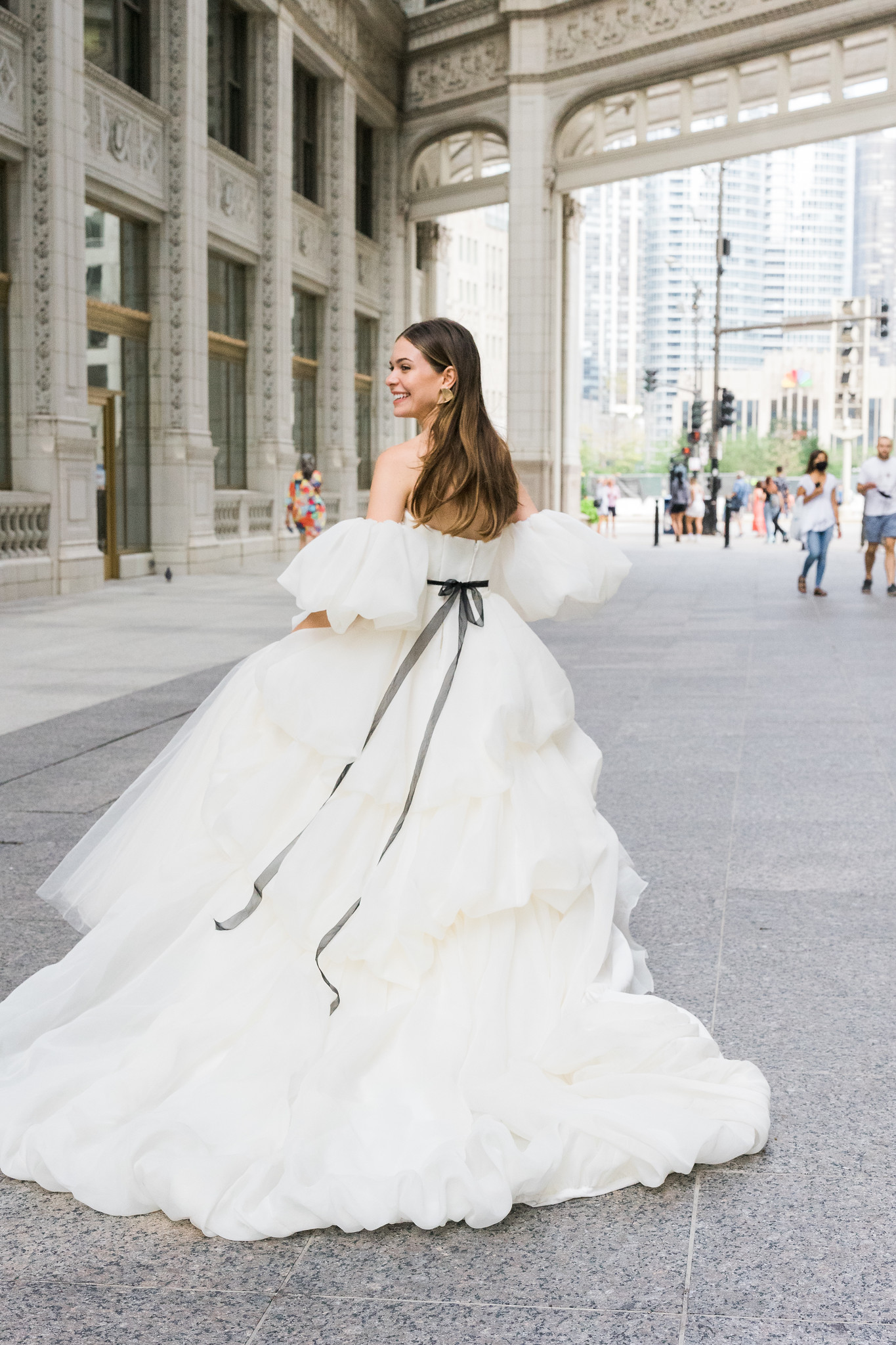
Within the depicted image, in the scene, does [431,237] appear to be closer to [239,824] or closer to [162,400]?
[162,400]

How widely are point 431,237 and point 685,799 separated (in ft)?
103

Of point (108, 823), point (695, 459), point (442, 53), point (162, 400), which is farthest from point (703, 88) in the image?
point (108, 823)

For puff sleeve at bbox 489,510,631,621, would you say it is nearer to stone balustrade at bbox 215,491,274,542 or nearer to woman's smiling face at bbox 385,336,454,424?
woman's smiling face at bbox 385,336,454,424

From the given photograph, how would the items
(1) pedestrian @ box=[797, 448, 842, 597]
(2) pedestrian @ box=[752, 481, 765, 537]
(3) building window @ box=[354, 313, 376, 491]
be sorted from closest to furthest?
(1) pedestrian @ box=[797, 448, 842, 597] → (3) building window @ box=[354, 313, 376, 491] → (2) pedestrian @ box=[752, 481, 765, 537]

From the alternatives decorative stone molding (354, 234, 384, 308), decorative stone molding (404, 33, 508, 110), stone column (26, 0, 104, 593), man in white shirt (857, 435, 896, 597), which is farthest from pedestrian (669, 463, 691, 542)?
stone column (26, 0, 104, 593)

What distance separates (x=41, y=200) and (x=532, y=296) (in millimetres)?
16339

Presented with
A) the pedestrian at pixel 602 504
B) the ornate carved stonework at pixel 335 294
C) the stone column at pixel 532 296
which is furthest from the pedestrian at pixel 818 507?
the pedestrian at pixel 602 504

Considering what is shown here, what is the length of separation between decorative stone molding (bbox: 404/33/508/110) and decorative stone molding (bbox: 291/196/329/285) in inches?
227

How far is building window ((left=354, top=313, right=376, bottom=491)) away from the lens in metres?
32.3

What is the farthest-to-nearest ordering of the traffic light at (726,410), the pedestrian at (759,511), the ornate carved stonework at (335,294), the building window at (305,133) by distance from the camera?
the traffic light at (726,410) < the pedestrian at (759,511) < the ornate carved stonework at (335,294) < the building window at (305,133)

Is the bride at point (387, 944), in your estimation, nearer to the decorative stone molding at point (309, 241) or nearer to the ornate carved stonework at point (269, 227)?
the ornate carved stonework at point (269, 227)

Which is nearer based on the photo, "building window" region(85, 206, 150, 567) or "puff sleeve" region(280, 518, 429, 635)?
"puff sleeve" region(280, 518, 429, 635)

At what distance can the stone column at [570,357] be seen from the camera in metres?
33.2

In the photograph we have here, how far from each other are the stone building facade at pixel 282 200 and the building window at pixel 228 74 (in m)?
0.08
